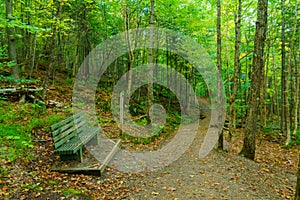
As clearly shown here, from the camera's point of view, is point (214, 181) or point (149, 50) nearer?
point (214, 181)

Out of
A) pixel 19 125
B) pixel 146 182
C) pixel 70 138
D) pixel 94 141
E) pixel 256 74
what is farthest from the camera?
pixel 256 74

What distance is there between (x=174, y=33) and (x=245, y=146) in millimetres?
10972

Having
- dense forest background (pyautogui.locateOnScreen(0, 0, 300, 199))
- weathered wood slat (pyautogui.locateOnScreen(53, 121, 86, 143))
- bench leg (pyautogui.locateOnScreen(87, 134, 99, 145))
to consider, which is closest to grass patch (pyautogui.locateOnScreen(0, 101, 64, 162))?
dense forest background (pyautogui.locateOnScreen(0, 0, 300, 199))

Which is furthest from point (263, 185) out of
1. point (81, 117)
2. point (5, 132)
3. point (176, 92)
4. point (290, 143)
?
point (176, 92)

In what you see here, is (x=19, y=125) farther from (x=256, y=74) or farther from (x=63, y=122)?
(x=256, y=74)

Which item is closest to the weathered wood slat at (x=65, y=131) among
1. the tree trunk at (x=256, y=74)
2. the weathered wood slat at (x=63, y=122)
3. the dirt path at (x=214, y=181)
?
the weathered wood slat at (x=63, y=122)

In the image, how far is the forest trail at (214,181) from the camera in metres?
4.30

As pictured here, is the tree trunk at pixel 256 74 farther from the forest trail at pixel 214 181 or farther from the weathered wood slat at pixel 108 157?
the weathered wood slat at pixel 108 157

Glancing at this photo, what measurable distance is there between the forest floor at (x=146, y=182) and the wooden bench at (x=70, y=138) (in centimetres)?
47

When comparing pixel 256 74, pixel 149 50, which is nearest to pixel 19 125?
pixel 149 50

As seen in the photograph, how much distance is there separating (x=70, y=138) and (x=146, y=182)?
2277 millimetres

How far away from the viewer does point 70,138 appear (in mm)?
5438

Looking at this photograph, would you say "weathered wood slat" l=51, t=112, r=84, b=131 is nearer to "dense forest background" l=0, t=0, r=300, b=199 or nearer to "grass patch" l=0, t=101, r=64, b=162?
"grass patch" l=0, t=101, r=64, b=162

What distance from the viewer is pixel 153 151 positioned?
736 cm
